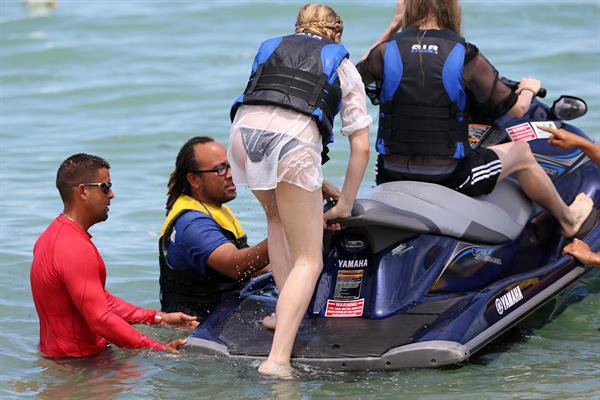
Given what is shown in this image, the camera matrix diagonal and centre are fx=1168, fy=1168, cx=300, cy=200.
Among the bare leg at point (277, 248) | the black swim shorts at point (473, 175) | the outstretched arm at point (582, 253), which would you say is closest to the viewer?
the bare leg at point (277, 248)

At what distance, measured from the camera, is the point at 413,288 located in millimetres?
5902

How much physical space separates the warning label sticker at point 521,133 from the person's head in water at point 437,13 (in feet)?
3.47

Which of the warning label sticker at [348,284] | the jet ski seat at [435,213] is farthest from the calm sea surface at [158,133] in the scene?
the jet ski seat at [435,213]

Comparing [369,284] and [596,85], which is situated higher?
[596,85]

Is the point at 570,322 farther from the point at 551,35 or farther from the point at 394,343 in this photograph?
the point at 551,35

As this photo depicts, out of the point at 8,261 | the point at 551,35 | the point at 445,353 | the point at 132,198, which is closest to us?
the point at 445,353

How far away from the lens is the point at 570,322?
6773 millimetres

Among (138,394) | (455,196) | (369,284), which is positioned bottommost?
(138,394)

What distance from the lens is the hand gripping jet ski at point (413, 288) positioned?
5.56 m

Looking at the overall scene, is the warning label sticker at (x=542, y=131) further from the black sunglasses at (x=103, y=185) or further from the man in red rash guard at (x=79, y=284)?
the black sunglasses at (x=103, y=185)

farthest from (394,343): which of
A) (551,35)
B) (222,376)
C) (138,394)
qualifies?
(551,35)

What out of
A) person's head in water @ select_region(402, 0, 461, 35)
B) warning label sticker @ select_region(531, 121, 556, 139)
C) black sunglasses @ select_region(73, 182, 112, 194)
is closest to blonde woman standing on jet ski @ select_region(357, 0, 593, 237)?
person's head in water @ select_region(402, 0, 461, 35)

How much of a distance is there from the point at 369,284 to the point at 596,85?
888 centimetres

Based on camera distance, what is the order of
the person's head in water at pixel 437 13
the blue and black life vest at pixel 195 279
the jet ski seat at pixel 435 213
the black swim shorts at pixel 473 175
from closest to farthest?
the jet ski seat at pixel 435 213, the person's head in water at pixel 437 13, the black swim shorts at pixel 473 175, the blue and black life vest at pixel 195 279
